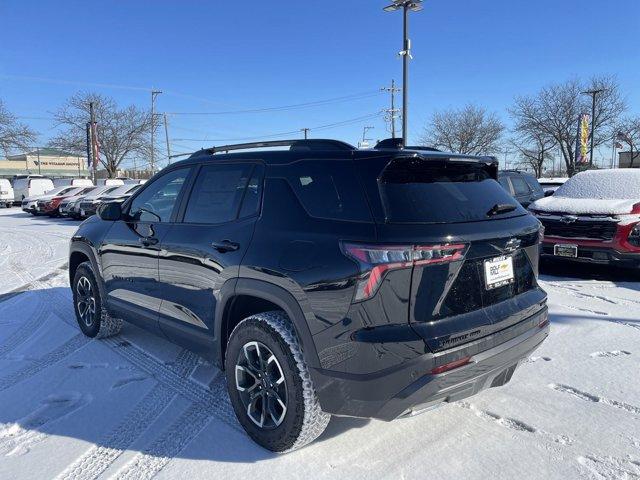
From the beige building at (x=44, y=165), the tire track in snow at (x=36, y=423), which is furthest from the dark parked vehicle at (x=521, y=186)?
the beige building at (x=44, y=165)

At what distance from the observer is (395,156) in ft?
8.34

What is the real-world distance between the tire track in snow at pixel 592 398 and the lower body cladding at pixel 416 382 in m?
1.11

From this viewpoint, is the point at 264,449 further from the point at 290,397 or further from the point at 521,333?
the point at 521,333

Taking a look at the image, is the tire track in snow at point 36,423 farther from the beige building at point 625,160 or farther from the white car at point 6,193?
the beige building at point 625,160

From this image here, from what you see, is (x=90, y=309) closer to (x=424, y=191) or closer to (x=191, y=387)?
(x=191, y=387)

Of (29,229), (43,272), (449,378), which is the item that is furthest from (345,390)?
(29,229)

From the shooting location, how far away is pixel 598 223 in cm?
678

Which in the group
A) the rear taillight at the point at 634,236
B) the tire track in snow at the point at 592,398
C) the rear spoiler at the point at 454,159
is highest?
the rear spoiler at the point at 454,159

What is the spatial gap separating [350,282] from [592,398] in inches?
84.8

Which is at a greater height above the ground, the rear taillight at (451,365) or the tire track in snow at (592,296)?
the rear taillight at (451,365)

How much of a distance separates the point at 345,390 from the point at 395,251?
73 cm

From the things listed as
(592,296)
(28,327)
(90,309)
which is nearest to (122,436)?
(90,309)

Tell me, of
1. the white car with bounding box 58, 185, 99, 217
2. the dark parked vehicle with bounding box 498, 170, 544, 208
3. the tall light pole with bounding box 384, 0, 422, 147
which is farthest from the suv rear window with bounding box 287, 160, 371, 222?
the white car with bounding box 58, 185, 99, 217

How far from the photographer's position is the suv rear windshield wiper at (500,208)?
2.80m
